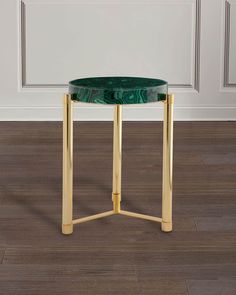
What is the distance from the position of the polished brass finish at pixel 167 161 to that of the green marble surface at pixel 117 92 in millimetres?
37

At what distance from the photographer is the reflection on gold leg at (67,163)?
1790 mm

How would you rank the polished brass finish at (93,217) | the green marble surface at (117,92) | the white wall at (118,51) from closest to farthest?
the green marble surface at (117,92)
the polished brass finish at (93,217)
the white wall at (118,51)

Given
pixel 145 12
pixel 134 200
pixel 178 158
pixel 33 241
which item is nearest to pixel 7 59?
pixel 145 12

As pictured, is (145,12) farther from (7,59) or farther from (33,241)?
(33,241)

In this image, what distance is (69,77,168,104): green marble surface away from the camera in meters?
1.71

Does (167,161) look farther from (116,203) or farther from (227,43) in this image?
(227,43)

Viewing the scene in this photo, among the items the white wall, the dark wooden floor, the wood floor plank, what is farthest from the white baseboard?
the wood floor plank

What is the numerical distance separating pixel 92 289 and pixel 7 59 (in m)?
2.46

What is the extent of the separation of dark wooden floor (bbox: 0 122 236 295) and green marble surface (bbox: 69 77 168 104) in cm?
39

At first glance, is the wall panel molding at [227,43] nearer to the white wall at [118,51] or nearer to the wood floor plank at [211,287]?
the white wall at [118,51]

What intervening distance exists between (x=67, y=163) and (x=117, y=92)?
0.88 ft

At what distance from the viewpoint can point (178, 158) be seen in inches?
112

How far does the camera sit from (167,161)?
186 centimetres

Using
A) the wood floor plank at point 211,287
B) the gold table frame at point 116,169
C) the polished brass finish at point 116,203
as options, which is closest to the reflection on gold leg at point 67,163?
the gold table frame at point 116,169
